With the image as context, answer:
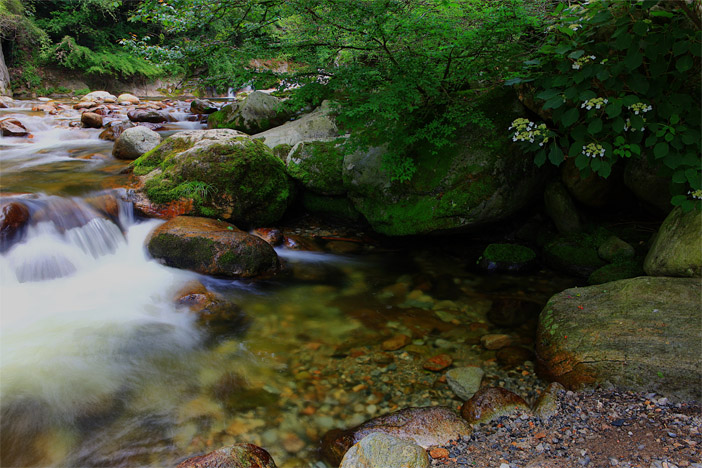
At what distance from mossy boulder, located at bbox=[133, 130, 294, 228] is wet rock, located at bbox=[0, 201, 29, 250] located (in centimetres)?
147

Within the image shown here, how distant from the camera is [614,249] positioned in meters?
4.66

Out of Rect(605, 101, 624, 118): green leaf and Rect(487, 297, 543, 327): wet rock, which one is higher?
Rect(605, 101, 624, 118): green leaf

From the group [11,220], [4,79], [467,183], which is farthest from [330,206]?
[4,79]

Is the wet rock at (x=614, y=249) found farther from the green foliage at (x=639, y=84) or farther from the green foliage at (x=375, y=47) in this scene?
the green foliage at (x=375, y=47)

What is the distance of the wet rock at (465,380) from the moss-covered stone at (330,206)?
346 centimetres

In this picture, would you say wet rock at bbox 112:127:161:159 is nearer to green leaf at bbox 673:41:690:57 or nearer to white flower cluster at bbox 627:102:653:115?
white flower cluster at bbox 627:102:653:115

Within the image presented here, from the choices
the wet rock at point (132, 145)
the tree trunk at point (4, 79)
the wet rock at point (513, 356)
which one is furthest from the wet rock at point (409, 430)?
the tree trunk at point (4, 79)

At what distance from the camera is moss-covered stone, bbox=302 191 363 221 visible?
6.48m

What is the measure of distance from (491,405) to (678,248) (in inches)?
83.9

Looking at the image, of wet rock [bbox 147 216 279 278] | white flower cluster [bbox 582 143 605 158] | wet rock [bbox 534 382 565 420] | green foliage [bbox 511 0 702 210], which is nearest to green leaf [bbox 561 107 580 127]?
green foliage [bbox 511 0 702 210]

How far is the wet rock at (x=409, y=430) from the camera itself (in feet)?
8.55

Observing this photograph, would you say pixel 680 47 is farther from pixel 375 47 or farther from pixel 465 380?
pixel 465 380

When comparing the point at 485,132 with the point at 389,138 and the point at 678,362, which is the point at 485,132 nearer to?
the point at 389,138

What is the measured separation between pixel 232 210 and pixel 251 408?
3.49m
